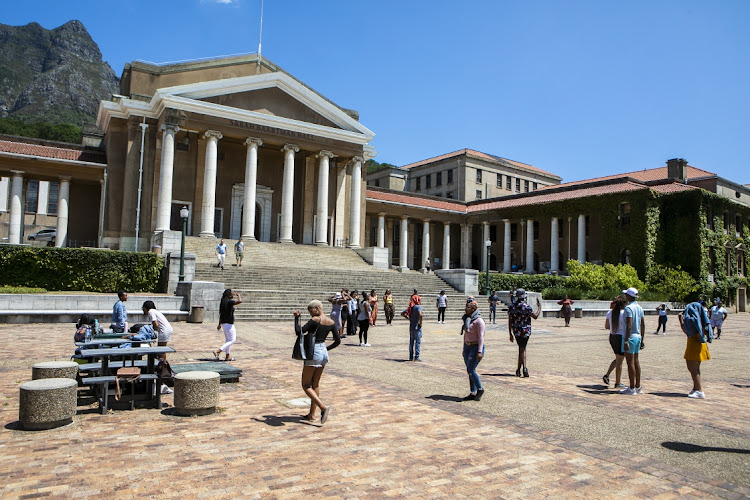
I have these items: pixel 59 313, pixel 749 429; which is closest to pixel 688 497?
pixel 749 429

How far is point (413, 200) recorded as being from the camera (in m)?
50.7

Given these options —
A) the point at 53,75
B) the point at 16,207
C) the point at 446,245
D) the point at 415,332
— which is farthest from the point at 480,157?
the point at 53,75

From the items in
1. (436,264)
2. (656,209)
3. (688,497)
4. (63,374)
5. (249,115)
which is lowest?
(688,497)

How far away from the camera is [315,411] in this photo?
277 inches

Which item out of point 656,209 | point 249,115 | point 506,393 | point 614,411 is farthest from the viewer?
point 656,209

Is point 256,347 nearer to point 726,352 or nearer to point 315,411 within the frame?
point 315,411

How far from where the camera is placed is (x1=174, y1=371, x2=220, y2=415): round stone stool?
23.1 feet

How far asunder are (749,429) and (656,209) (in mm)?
39981

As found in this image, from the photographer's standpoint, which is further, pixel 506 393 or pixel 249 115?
pixel 249 115

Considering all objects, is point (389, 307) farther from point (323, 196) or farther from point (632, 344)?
point (323, 196)

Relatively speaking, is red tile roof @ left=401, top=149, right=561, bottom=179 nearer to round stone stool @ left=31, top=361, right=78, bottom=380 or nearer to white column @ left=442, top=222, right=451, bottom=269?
white column @ left=442, top=222, right=451, bottom=269

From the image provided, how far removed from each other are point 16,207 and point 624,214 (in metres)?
42.3

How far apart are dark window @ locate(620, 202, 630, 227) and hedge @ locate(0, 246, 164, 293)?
1388 inches

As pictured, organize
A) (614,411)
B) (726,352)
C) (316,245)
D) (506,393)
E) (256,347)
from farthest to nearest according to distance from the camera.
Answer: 1. (316,245)
2. (726,352)
3. (256,347)
4. (506,393)
5. (614,411)
